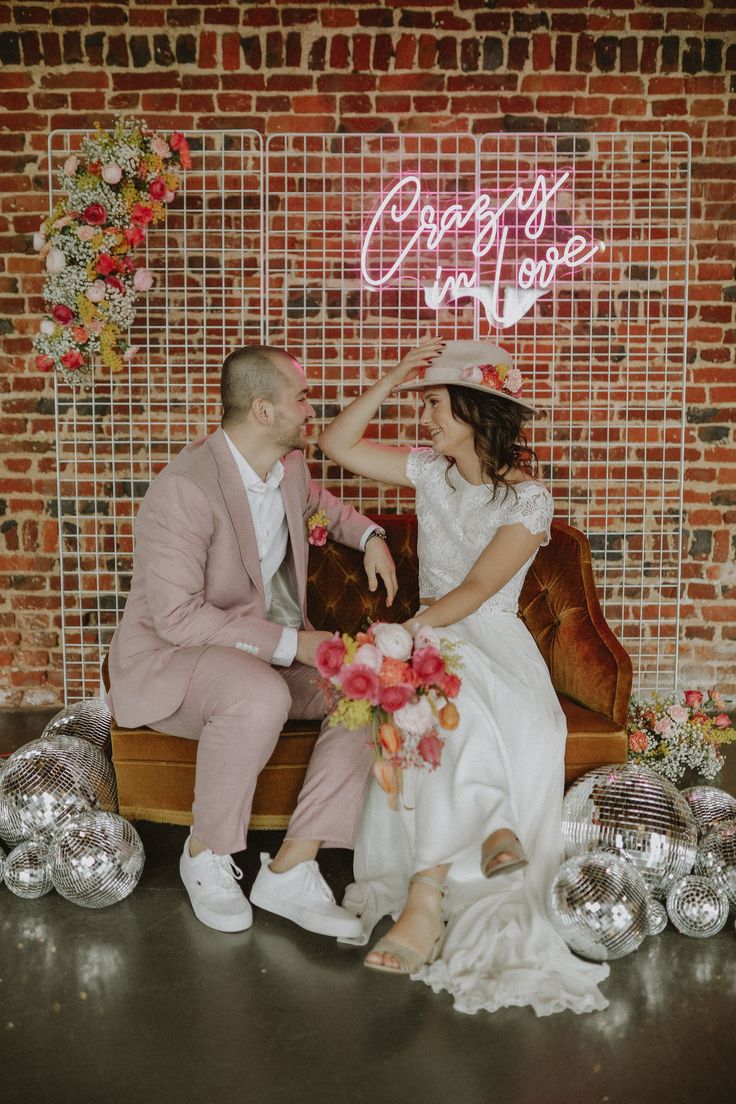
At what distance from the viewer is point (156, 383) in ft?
15.6

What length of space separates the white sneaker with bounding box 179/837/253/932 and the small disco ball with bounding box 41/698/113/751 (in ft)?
2.83

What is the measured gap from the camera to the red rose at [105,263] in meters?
4.16

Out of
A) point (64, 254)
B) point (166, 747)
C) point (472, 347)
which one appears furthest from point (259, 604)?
point (64, 254)

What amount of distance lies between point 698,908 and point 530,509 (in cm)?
135

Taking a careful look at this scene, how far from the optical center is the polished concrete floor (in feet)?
7.34

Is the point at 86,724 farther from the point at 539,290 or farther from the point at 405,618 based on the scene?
the point at 539,290

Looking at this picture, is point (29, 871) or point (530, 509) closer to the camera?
point (29, 871)

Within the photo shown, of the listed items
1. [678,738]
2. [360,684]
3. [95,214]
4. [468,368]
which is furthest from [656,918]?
[95,214]

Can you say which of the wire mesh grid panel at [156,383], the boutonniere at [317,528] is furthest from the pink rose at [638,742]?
the wire mesh grid panel at [156,383]

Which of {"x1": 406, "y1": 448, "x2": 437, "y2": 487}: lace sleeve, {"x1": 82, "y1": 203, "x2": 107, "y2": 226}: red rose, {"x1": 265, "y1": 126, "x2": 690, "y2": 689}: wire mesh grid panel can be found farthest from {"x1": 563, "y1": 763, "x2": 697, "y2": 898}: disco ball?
{"x1": 82, "y1": 203, "x2": 107, "y2": 226}: red rose

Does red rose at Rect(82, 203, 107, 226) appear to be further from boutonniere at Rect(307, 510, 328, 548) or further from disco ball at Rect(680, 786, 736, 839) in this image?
disco ball at Rect(680, 786, 736, 839)

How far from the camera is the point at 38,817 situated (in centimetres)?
323

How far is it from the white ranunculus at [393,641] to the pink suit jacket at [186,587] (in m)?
0.57

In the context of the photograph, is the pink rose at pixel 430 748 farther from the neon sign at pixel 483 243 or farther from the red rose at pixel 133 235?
the red rose at pixel 133 235
